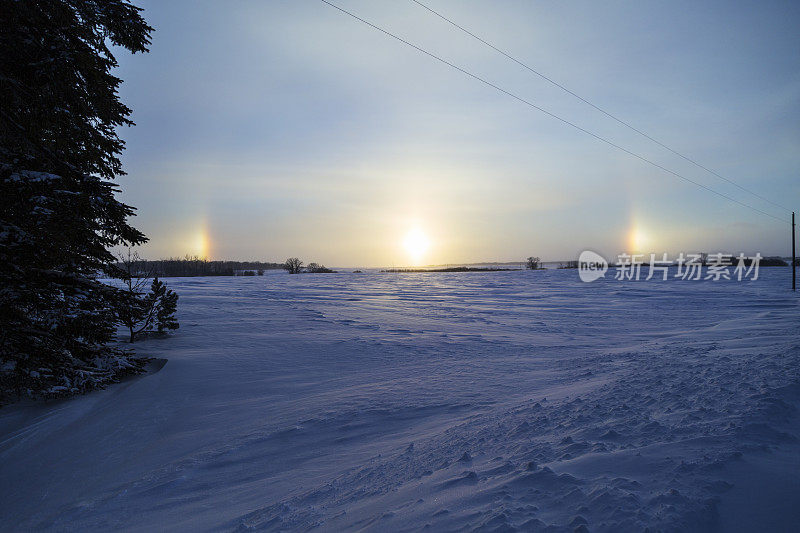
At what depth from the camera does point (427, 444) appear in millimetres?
3451

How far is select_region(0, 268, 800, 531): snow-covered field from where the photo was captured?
2002mm

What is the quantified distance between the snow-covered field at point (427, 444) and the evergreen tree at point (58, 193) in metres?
0.81

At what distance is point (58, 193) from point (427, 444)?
556 centimetres

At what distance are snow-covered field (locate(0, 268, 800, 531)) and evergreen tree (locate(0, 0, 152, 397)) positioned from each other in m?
0.81

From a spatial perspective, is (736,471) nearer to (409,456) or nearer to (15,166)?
(409,456)

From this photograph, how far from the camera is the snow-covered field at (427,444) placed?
6.57 ft

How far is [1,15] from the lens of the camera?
4344mm

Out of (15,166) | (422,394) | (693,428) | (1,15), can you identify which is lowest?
(422,394)

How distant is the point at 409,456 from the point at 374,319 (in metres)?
10.3

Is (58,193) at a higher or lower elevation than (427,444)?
higher

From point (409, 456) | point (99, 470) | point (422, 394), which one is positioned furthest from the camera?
point (422, 394)

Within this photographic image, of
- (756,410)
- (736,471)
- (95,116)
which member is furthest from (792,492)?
(95,116)

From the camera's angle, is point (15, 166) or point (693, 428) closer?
point (693, 428)

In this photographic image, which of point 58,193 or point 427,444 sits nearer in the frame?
point 427,444
